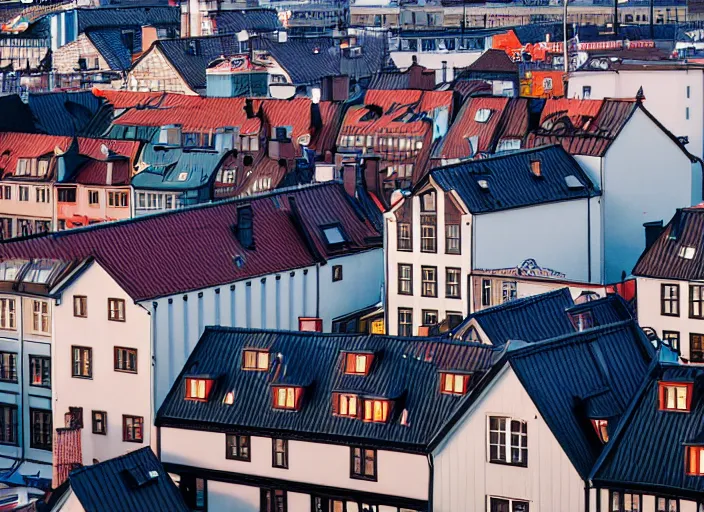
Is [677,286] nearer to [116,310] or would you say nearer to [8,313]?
[116,310]

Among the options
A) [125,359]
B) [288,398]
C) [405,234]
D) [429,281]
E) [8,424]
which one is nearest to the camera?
[288,398]

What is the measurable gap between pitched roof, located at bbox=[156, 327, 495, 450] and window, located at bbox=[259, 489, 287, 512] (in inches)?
91.3

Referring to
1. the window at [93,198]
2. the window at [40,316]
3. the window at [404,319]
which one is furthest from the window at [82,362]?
the window at [93,198]

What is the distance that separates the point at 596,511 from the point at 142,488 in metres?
15.9

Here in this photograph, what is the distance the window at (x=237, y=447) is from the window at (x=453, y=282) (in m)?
22.9

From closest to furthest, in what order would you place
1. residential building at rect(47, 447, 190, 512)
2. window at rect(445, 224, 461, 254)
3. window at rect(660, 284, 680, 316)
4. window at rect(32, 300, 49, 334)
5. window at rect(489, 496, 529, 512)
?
1. residential building at rect(47, 447, 190, 512)
2. window at rect(489, 496, 529, 512)
3. window at rect(32, 300, 49, 334)
4. window at rect(660, 284, 680, 316)
5. window at rect(445, 224, 461, 254)

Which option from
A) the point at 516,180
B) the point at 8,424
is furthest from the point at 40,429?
the point at 516,180

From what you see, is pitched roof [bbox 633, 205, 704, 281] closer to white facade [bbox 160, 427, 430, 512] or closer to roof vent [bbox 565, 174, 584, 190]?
roof vent [bbox 565, 174, 584, 190]

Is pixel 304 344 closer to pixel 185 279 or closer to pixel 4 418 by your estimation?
pixel 185 279

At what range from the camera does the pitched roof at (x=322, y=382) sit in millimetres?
87750

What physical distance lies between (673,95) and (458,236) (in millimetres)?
40286

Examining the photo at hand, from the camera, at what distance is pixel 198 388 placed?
9362 cm

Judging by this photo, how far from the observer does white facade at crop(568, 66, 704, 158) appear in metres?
147

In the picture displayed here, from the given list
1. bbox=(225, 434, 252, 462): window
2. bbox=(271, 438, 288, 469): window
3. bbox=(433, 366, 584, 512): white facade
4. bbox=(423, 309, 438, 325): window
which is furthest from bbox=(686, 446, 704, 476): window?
bbox=(423, 309, 438, 325): window
